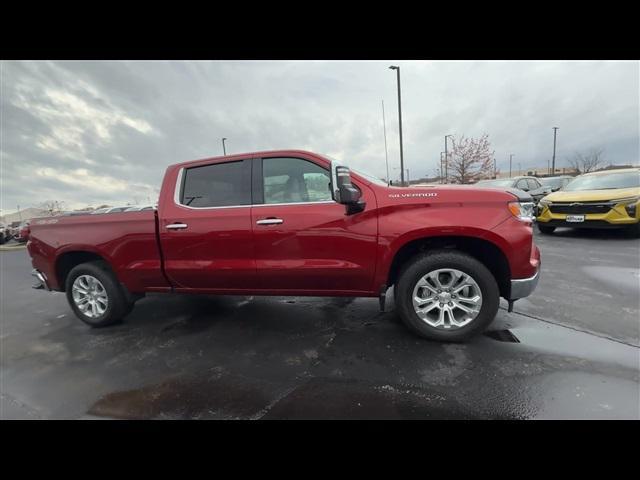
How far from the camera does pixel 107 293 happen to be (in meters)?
3.59

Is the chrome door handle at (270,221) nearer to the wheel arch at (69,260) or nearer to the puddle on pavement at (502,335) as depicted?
the wheel arch at (69,260)

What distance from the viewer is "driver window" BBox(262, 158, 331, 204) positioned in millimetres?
3025

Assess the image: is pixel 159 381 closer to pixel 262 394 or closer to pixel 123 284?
pixel 262 394

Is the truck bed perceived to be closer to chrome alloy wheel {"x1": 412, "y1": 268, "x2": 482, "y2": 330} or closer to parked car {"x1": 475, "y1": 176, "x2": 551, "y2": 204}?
chrome alloy wheel {"x1": 412, "y1": 268, "x2": 482, "y2": 330}

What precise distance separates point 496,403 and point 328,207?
2013 mm

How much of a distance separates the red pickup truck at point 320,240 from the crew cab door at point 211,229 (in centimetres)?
1

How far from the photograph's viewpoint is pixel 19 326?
4105mm

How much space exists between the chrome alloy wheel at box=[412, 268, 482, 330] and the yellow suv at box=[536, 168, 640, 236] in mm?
6470

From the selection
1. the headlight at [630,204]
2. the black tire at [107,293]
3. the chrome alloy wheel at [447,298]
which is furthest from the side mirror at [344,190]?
the headlight at [630,204]

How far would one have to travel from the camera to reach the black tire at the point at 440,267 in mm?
2727

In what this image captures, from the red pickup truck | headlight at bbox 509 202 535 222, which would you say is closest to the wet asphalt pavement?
the red pickup truck

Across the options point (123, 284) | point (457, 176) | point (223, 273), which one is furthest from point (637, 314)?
point (457, 176)

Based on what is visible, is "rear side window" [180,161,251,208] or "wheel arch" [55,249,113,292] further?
"wheel arch" [55,249,113,292]

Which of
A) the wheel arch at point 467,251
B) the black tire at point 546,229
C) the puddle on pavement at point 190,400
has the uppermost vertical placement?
the wheel arch at point 467,251
